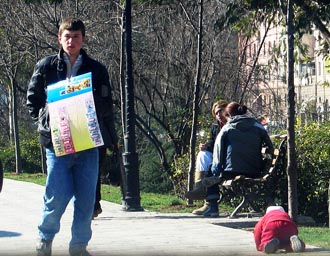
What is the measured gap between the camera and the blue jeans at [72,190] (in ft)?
25.0

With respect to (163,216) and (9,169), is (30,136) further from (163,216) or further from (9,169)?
(163,216)

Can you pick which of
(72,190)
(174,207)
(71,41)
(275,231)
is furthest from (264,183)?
(71,41)

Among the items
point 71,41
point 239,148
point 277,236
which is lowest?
point 277,236

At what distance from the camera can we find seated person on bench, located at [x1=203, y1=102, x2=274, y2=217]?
11.6 metres

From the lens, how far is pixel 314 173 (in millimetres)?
11977

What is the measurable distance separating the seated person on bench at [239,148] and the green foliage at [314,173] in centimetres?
65

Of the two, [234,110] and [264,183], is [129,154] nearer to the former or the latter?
[234,110]

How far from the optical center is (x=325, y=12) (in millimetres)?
14062

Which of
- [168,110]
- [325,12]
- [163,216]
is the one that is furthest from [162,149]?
[163,216]

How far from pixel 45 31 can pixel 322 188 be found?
9492mm

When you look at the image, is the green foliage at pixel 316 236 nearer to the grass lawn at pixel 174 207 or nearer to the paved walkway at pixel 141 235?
the grass lawn at pixel 174 207

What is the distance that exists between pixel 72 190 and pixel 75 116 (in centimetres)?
64

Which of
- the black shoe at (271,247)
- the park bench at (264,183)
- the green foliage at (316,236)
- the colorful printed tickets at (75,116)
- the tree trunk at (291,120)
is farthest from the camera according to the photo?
the park bench at (264,183)

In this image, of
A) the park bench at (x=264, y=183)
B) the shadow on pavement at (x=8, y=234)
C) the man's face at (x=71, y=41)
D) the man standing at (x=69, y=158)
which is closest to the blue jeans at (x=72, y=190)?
the man standing at (x=69, y=158)
